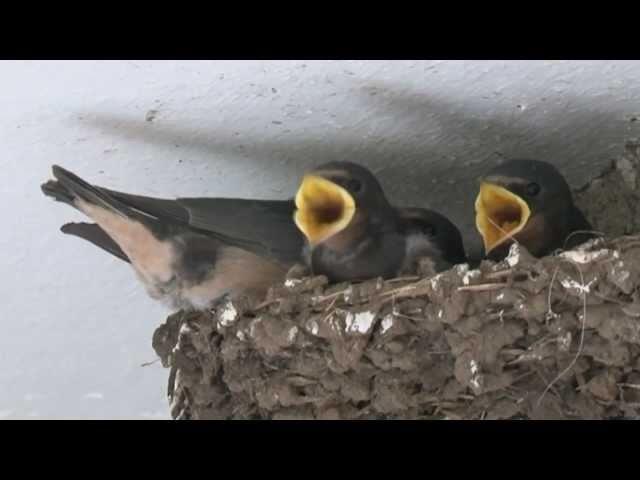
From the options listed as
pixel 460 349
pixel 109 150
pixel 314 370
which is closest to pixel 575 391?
pixel 460 349

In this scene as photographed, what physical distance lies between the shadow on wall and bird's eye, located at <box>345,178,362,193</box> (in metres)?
0.13

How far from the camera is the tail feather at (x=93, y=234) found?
130 inches

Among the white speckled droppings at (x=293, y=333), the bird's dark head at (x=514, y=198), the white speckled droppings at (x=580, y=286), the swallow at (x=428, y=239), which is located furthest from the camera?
the swallow at (x=428, y=239)

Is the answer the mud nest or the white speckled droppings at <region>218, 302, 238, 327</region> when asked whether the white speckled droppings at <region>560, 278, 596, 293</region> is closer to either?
the mud nest

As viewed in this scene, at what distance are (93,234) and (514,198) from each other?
1.01 meters

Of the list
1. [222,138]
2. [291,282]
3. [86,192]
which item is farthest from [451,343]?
[86,192]

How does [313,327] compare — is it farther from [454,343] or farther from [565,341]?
[565,341]

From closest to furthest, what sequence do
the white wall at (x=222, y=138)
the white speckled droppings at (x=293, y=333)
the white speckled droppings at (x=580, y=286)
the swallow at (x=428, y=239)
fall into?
the white speckled droppings at (x=580, y=286)
the white wall at (x=222, y=138)
the white speckled droppings at (x=293, y=333)
the swallow at (x=428, y=239)

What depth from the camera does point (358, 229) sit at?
322 cm

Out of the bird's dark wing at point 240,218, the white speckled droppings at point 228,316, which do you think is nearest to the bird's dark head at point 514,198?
the bird's dark wing at point 240,218

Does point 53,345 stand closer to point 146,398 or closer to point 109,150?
point 146,398

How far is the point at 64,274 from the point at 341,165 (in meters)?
0.80

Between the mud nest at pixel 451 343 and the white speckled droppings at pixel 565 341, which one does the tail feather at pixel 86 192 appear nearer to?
the mud nest at pixel 451 343
